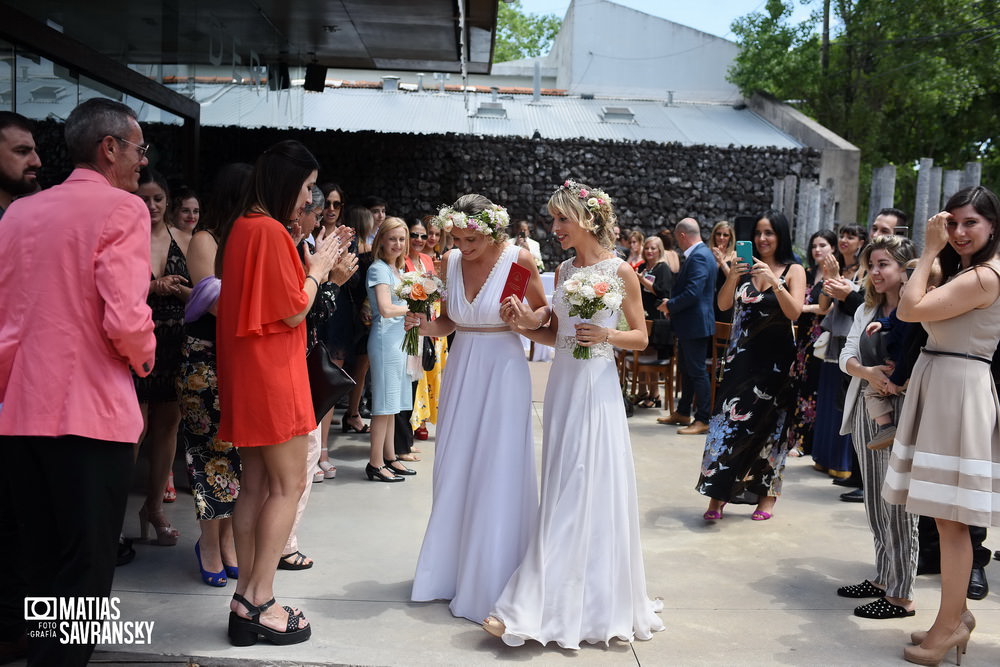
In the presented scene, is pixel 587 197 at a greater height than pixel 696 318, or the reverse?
pixel 587 197

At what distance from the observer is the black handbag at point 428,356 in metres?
7.80

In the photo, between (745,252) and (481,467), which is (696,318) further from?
(481,467)

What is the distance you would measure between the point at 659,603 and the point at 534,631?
86 centimetres

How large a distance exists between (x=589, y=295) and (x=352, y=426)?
5.29 meters

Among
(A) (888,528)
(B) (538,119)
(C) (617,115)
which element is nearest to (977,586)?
(A) (888,528)

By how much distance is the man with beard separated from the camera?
401 centimetres

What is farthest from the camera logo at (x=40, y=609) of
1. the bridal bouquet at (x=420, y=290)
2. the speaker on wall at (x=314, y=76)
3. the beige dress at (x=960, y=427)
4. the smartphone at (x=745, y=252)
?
the speaker on wall at (x=314, y=76)

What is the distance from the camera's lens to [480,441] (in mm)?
4496

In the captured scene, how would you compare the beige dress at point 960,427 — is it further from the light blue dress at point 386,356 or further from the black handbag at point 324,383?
the light blue dress at point 386,356

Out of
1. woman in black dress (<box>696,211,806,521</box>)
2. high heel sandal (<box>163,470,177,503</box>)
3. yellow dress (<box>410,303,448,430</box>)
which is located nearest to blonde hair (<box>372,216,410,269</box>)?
yellow dress (<box>410,303,448,430</box>)

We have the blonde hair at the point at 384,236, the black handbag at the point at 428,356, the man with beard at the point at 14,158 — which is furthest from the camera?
the black handbag at the point at 428,356

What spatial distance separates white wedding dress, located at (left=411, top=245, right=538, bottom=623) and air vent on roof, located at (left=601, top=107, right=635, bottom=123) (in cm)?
2003

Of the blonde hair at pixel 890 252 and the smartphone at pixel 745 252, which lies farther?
the smartphone at pixel 745 252

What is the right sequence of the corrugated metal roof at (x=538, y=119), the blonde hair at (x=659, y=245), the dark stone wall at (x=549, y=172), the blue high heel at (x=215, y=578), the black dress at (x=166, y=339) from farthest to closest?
1. the corrugated metal roof at (x=538, y=119)
2. the dark stone wall at (x=549, y=172)
3. the blonde hair at (x=659, y=245)
4. the black dress at (x=166, y=339)
5. the blue high heel at (x=215, y=578)
